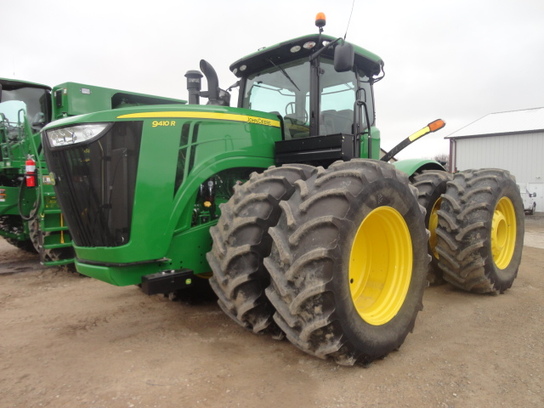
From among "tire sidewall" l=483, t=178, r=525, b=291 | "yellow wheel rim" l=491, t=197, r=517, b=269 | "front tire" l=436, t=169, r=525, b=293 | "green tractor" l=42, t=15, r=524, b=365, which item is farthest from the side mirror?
"yellow wheel rim" l=491, t=197, r=517, b=269

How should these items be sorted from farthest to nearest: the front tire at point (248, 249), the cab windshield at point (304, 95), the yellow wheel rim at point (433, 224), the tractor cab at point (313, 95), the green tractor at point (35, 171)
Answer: the green tractor at point (35, 171) → the yellow wheel rim at point (433, 224) → the cab windshield at point (304, 95) → the tractor cab at point (313, 95) → the front tire at point (248, 249)

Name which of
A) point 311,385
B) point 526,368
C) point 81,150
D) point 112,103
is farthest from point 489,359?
point 112,103

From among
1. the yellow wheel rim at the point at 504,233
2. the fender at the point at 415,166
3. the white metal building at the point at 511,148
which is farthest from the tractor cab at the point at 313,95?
the white metal building at the point at 511,148

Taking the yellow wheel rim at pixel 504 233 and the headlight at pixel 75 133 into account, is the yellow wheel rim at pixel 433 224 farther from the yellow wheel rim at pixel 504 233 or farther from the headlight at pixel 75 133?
the headlight at pixel 75 133

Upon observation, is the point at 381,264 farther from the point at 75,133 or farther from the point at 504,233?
the point at 504,233

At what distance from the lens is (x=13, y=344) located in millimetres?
3189

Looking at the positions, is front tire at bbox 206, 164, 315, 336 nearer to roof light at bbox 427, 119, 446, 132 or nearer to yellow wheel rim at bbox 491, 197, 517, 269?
roof light at bbox 427, 119, 446, 132

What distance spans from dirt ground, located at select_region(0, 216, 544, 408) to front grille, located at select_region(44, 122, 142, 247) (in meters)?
0.90

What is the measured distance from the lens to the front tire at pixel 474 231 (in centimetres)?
412

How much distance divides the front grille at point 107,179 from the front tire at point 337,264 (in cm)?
111

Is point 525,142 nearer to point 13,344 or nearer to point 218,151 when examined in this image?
point 218,151

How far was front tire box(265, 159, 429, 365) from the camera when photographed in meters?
2.41

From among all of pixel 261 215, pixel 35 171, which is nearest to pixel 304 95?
pixel 261 215

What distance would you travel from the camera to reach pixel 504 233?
4.98 m
